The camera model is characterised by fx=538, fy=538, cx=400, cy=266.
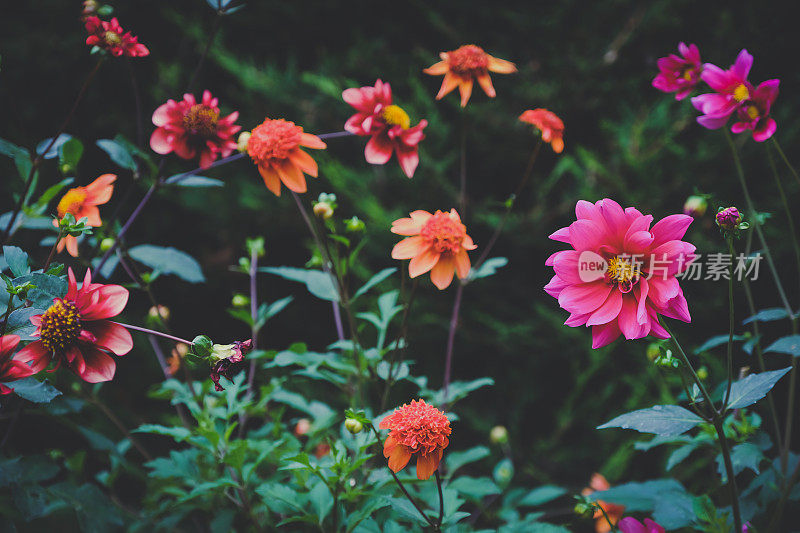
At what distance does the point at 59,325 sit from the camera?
45 cm

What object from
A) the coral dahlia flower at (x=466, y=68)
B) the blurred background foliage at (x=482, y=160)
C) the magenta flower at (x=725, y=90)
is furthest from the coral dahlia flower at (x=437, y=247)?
the blurred background foliage at (x=482, y=160)

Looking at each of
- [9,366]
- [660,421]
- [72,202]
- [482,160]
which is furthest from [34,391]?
[482,160]

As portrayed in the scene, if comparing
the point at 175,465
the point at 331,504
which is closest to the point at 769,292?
the point at 331,504

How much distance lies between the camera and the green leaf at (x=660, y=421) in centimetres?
48

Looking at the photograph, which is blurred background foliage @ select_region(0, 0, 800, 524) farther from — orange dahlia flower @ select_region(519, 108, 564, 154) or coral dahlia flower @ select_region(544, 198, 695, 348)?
coral dahlia flower @ select_region(544, 198, 695, 348)

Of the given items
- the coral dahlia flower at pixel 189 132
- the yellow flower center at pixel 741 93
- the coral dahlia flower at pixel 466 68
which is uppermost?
the yellow flower center at pixel 741 93

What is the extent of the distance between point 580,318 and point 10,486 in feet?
2.03

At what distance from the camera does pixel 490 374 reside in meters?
1.46

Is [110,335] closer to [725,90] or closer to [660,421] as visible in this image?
[660,421]

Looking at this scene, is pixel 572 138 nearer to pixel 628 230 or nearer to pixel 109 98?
pixel 628 230

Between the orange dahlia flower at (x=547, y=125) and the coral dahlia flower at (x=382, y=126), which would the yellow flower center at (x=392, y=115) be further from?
the orange dahlia flower at (x=547, y=125)

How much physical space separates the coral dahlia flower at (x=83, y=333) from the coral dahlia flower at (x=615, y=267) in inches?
15.3

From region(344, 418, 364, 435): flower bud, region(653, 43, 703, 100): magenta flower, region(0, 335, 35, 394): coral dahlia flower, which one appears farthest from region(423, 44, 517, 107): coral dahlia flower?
region(0, 335, 35, 394): coral dahlia flower

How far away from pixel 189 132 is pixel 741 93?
66 cm
